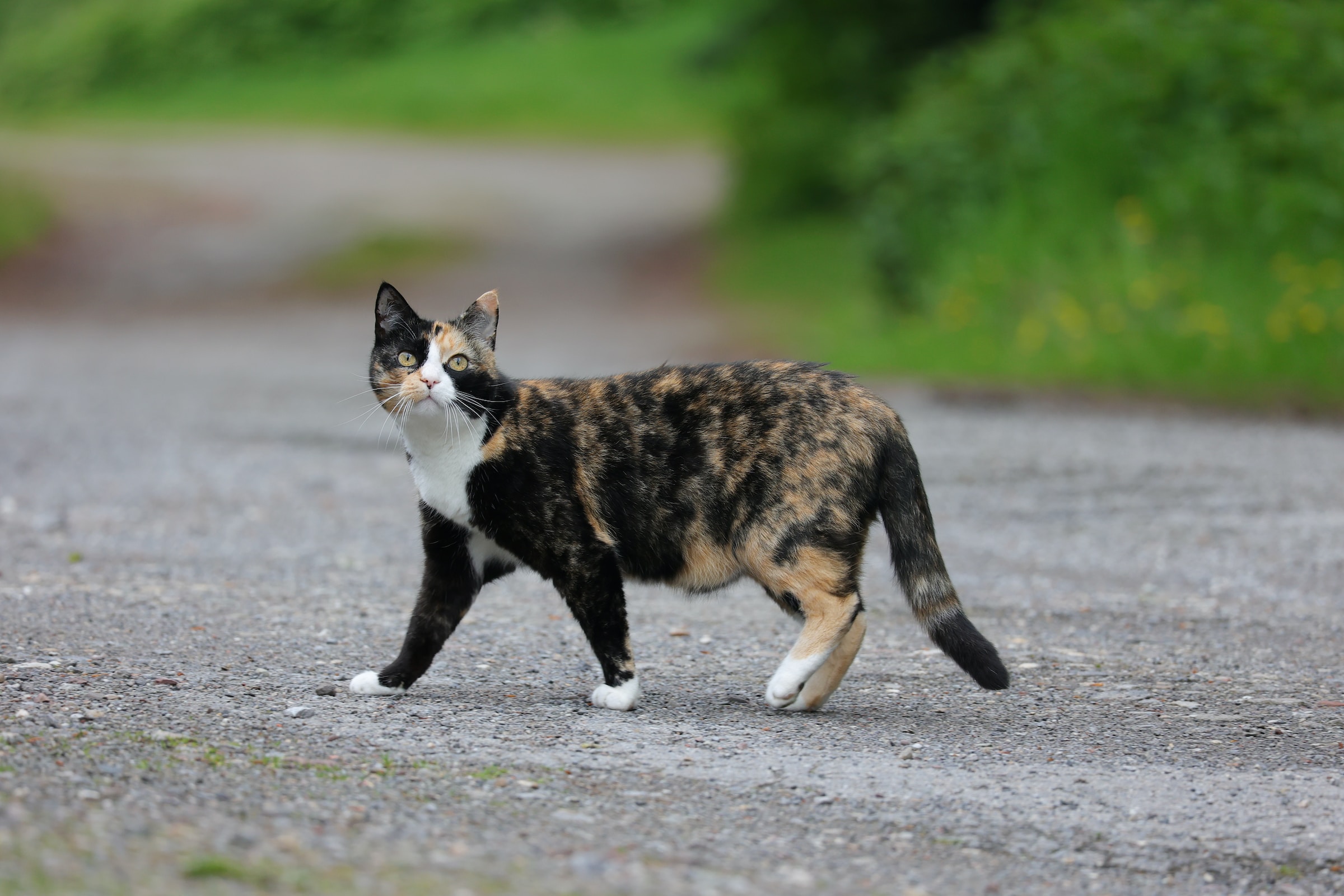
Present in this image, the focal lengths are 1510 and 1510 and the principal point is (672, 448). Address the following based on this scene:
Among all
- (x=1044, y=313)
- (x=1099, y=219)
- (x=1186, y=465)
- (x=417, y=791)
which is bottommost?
(x=417, y=791)

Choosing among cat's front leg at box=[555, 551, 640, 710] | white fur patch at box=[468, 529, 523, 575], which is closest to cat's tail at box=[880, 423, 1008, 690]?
cat's front leg at box=[555, 551, 640, 710]

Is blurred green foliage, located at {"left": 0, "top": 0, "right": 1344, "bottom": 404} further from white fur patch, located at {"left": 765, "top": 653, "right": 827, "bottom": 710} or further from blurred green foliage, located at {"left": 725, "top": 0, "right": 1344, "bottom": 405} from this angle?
white fur patch, located at {"left": 765, "top": 653, "right": 827, "bottom": 710}

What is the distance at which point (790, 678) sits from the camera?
4.81 meters

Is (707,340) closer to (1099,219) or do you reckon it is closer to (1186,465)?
(1099,219)

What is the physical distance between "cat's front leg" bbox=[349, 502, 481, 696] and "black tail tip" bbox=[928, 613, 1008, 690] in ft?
5.13

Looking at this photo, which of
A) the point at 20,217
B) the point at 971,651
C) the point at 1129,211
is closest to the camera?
the point at 971,651

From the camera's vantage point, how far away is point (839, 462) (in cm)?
487

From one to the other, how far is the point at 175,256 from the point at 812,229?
34.4 feet

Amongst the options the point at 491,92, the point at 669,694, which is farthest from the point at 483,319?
the point at 491,92

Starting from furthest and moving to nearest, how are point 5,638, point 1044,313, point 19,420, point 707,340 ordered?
point 707,340 → point 1044,313 → point 19,420 → point 5,638

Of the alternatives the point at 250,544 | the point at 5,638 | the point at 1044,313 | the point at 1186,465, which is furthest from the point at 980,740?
the point at 1044,313

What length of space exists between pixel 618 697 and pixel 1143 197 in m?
10.7

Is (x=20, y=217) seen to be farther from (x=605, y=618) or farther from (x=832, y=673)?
(x=832, y=673)

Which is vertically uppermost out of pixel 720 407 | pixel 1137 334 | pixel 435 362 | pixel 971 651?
pixel 1137 334
